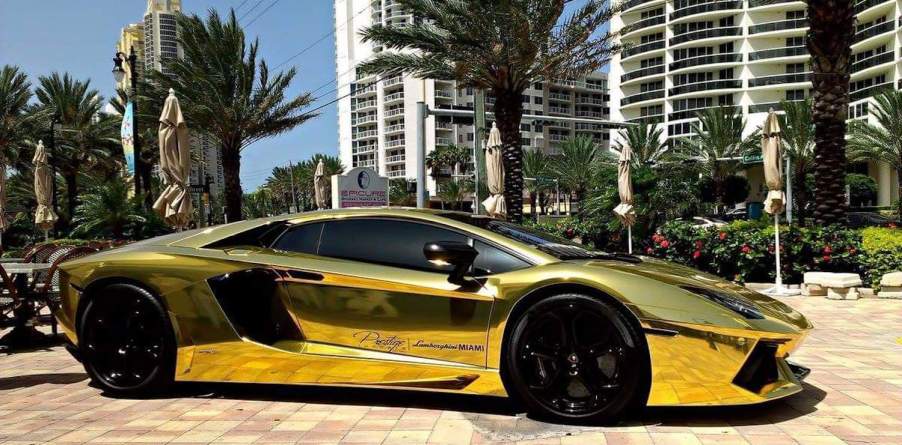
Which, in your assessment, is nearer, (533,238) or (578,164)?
(533,238)

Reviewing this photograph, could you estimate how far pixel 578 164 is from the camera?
53.8 meters

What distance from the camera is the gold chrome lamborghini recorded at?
10.4ft

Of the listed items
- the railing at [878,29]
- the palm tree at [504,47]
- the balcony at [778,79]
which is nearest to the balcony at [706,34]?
the balcony at [778,79]

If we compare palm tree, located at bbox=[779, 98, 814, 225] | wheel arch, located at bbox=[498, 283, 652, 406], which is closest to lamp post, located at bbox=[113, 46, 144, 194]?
wheel arch, located at bbox=[498, 283, 652, 406]

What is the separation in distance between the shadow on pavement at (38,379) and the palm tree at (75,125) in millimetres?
30912

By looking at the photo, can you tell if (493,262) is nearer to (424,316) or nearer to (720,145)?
(424,316)

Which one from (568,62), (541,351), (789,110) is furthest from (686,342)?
(789,110)

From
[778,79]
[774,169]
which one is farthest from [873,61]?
[774,169]

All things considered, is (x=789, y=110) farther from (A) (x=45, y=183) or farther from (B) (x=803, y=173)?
(A) (x=45, y=183)

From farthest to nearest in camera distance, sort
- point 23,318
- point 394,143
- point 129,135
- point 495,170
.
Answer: point 394,143
point 129,135
point 495,170
point 23,318

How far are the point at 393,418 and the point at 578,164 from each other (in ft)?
170

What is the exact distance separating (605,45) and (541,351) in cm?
1668

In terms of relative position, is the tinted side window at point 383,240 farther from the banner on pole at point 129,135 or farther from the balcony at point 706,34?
the balcony at point 706,34

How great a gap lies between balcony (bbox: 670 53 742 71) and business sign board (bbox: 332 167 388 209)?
53250 millimetres
